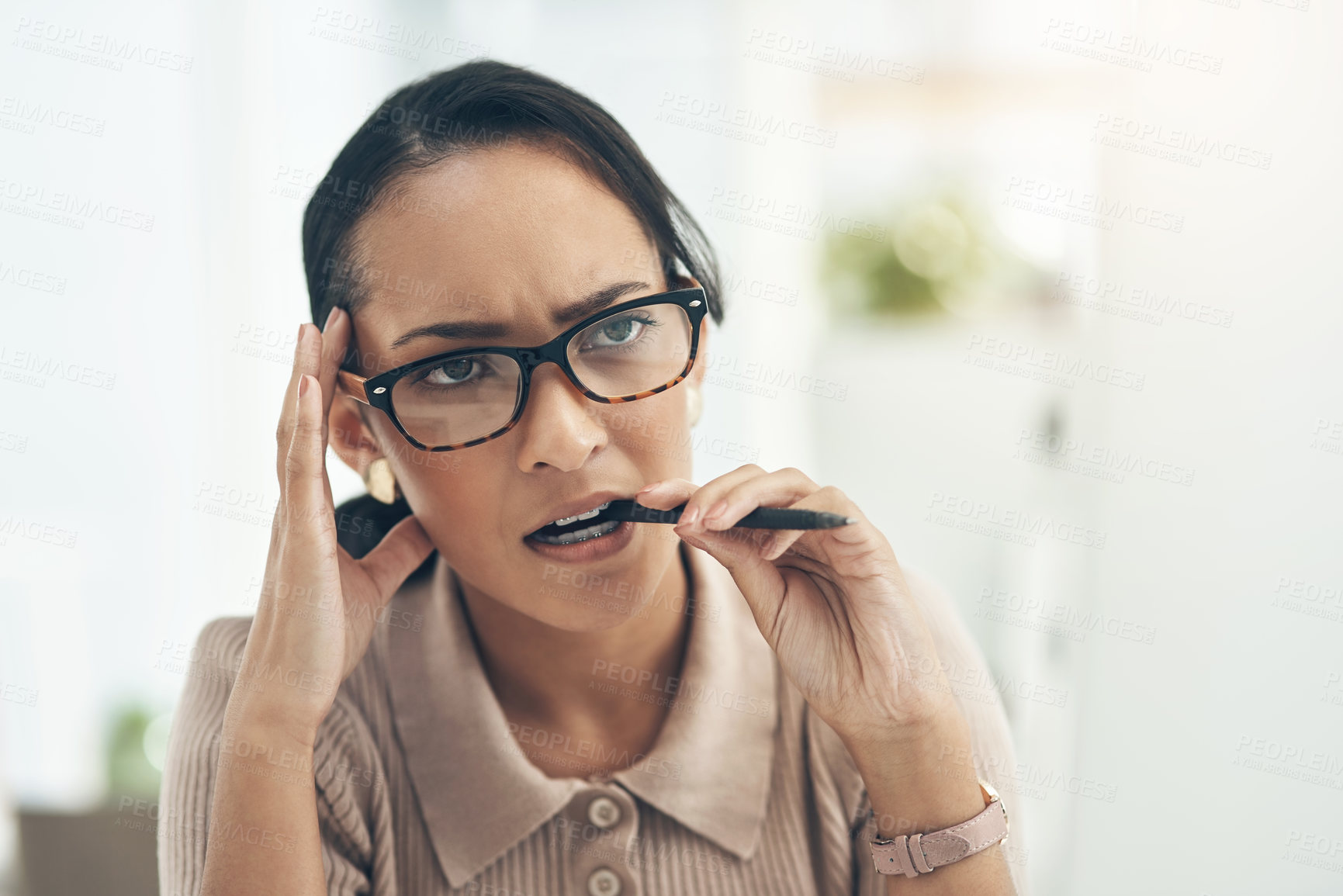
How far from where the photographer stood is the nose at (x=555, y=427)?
898 millimetres

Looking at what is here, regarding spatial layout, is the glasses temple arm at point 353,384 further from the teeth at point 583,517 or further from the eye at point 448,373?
the teeth at point 583,517

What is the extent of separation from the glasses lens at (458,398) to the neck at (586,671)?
0.32m

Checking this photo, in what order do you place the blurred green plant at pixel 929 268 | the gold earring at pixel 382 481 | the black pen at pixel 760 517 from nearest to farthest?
the black pen at pixel 760 517, the gold earring at pixel 382 481, the blurred green plant at pixel 929 268

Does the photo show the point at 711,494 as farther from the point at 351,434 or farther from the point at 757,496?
the point at 351,434

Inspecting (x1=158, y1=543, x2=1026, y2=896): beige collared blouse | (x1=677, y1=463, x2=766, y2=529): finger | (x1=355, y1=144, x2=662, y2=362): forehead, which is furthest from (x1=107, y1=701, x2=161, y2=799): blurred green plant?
(x1=677, y1=463, x2=766, y2=529): finger

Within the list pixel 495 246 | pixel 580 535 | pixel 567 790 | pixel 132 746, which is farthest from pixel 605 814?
pixel 132 746

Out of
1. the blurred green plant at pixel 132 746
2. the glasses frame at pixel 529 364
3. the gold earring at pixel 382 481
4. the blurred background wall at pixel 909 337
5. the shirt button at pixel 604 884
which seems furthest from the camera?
the blurred green plant at pixel 132 746

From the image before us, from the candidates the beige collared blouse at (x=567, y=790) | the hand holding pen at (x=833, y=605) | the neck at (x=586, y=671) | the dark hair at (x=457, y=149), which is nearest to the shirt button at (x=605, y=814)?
the beige collared blouse at (x=567, y=790)

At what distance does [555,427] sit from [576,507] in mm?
94

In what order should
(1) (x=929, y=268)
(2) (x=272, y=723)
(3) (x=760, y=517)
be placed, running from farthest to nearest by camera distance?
(1) (x=929, y=268) < (2) (x=272, y=723) < (3) (x=760, y=517)

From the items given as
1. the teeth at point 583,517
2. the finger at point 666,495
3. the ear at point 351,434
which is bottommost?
the teeth at point 583,517

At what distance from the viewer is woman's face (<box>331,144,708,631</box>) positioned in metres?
0.90

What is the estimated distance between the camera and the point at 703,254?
3.92 feet

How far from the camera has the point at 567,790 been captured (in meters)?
1.03
